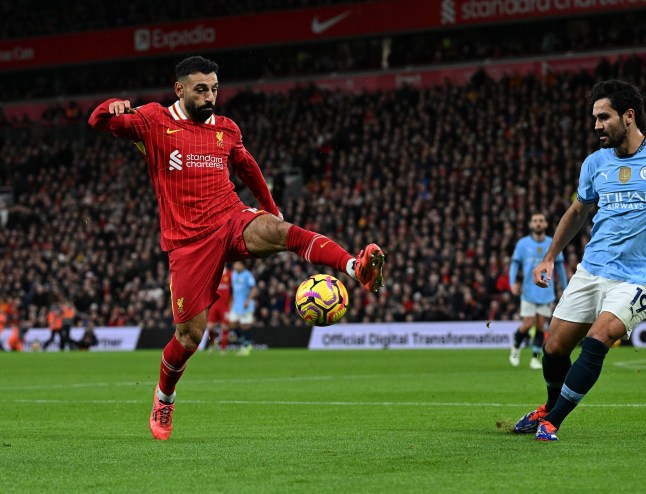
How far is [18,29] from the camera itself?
4550cm

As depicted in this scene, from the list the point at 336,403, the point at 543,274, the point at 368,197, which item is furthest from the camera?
the point at 368,197

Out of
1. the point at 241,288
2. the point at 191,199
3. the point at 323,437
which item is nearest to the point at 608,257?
the point at 323,437

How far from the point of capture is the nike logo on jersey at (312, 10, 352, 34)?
127 ft

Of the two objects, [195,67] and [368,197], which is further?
[368,197]

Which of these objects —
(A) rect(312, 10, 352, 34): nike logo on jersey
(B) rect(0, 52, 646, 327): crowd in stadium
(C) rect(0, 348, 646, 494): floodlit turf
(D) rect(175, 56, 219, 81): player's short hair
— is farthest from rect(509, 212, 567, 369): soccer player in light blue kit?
(A) rect(312, 10, 352, 34): nike logo on jersey

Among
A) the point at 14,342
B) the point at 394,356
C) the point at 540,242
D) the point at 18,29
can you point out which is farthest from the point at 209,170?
the point at 18,29

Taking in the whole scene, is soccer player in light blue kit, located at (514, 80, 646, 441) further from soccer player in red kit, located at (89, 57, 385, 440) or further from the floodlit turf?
soccer player in red kit, located at (89, 57, 385, 440)

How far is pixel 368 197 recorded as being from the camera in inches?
1337

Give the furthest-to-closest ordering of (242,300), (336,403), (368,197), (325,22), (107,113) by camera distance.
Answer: (325,22), (368,197), (242,300), (336,403), (107,113)

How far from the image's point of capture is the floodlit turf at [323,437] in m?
5.81

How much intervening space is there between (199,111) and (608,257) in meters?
3.05

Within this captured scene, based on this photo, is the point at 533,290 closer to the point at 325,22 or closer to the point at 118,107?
the point at 118,107

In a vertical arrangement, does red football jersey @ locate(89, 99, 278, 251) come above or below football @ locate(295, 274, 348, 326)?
above

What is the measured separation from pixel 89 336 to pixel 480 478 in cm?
2815
